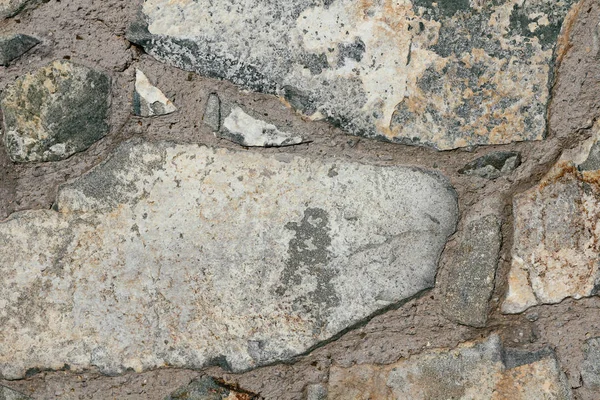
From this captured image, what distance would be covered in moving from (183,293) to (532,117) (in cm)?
54

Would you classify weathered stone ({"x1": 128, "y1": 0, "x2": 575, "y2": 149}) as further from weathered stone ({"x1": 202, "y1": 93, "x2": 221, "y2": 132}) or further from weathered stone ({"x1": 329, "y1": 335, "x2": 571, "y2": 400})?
weathered stone ({"x1": 329, "y1": 335, "x2": 571, "y2": 400})

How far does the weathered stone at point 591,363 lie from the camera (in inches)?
38.1

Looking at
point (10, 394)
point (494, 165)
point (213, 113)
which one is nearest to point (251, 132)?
point (213, 113)

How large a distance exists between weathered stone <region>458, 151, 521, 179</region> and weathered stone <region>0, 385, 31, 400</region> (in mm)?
740

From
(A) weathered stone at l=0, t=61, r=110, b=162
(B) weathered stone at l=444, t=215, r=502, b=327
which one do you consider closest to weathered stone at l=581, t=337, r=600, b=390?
(B) weathered stone at l=444, t=215, r=502, b=327

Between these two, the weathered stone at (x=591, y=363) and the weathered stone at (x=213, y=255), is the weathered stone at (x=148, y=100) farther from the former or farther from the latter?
the weathered stone at (x=591, y=363)

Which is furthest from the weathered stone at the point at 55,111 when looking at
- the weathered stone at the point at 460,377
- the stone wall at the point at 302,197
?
the weathered stone at the point at 460,377

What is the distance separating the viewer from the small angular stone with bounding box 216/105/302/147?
949 mm

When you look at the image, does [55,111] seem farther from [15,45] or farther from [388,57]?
[388,57]

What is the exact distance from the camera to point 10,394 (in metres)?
1.06

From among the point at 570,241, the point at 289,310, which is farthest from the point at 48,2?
the point at 570,241

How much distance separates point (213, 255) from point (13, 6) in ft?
1.47

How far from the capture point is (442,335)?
99cm

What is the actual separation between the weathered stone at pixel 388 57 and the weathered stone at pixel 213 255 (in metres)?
0.08
